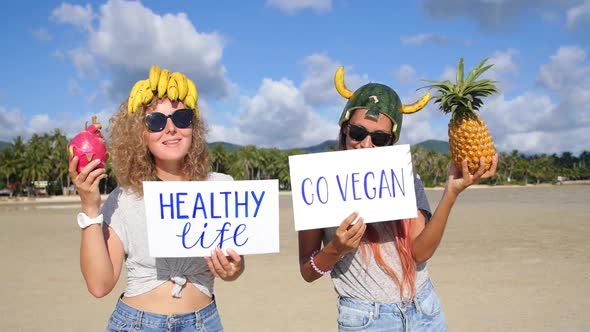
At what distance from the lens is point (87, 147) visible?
2.72 meters

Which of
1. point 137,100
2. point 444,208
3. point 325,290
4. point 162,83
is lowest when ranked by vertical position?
point 325,290

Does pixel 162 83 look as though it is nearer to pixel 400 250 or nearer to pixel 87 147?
pixel 87 147

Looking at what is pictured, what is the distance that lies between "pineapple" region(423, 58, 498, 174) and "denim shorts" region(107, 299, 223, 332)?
1.89 m

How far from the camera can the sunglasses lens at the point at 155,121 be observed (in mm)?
3008

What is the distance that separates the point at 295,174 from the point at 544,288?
8.51 meters

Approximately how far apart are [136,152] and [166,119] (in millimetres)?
314

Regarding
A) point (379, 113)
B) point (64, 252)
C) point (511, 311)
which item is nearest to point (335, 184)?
point (379, 113)

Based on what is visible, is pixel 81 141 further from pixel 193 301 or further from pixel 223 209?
pixel 193 301

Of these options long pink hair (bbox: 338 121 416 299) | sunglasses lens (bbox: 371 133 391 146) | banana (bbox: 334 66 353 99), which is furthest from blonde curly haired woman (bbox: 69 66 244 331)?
sunglasses lens (bbox: 371 133 391 146)

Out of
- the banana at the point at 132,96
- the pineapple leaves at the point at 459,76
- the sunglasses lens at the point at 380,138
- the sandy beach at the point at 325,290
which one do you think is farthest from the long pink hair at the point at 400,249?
the sandy beach at the point at 325,290

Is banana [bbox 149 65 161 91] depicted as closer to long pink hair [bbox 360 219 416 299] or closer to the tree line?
long pink hair [bbox 360 219 416 299]

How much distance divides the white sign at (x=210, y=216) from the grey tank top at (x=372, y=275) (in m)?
0.49

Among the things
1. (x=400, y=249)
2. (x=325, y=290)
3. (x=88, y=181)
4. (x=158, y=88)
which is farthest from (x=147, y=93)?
(x=325, y=290)

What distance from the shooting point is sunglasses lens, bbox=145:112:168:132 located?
9.87 feet
